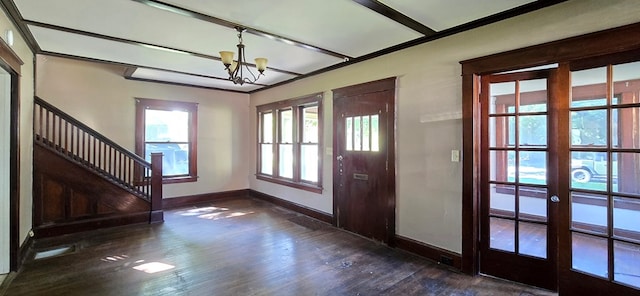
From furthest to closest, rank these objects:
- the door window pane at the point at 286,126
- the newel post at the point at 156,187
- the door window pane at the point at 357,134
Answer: the door window pane at the point at 286,126 < the newel post at the point at 156,187 < the door window pane at the point at 357,134

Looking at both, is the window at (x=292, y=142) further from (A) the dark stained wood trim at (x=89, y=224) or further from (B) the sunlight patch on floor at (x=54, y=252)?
(B) the sunlight patch on floor at (x=54, y=252)

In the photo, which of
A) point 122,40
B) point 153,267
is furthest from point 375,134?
point 122,40

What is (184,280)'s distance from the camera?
288cm

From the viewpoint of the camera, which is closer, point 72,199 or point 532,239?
point 532,239

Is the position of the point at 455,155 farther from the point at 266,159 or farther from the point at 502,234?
the point at 266,159

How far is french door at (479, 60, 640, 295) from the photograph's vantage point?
2.25 meters

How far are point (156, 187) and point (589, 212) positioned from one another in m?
5.54

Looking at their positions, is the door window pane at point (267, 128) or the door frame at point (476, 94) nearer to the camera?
the door frame at point (476, 94)

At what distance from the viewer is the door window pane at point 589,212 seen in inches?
92.4

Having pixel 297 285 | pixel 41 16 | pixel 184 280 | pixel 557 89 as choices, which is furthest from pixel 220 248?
pixel 557 89

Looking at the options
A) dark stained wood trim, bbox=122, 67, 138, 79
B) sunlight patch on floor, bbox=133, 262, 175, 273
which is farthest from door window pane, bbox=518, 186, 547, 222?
dark stained wood trim, bbox=122, 67, 138, 79

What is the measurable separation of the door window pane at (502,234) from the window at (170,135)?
17.9 feet

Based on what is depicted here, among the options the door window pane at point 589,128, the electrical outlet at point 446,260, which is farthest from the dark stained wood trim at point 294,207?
the door window pane at point 589,128

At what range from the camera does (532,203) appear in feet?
9.17
